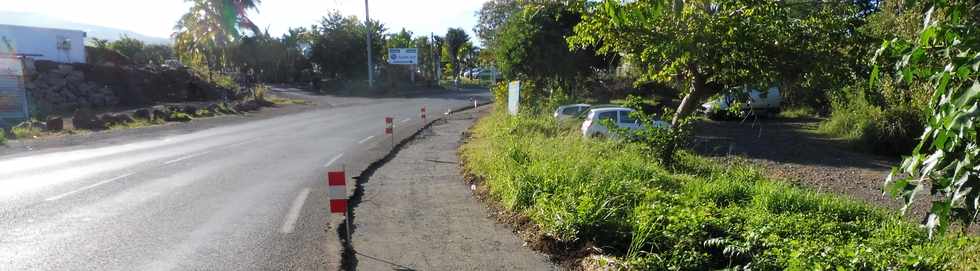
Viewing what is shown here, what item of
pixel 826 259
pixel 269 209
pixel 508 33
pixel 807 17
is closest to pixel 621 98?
pixel 508 33

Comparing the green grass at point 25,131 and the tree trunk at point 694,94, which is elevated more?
the tree trunk at point 694,94

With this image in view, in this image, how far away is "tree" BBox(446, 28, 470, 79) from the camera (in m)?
84.6

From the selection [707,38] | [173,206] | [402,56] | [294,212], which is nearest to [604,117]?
[707,38]

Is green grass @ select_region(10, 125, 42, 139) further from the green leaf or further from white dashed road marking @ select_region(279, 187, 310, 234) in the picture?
the green leaf

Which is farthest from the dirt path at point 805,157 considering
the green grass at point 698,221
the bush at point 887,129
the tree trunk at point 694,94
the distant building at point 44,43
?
the distant building at point 44,43

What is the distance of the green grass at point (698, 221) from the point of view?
203 inches

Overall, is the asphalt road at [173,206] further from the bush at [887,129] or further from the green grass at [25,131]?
the bush at [887,129]

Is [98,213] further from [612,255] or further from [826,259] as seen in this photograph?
[826,259]

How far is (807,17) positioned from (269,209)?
805cm

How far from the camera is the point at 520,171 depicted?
30.3ft

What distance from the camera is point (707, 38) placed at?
9.66 meters

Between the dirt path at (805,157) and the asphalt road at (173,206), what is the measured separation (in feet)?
26.2

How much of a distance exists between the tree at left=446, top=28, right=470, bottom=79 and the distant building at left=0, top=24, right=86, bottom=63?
48.8 metres

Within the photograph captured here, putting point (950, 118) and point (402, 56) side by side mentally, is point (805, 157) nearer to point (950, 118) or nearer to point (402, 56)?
point (950, 118)
